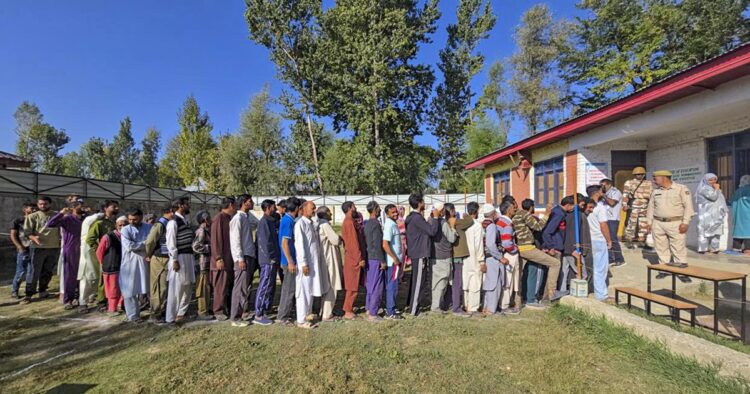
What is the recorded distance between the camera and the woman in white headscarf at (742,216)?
6512 mm

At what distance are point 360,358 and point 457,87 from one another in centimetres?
3026

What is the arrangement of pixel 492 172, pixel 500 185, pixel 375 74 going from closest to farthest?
pixel 500 185
pixel 492 172
pixel 375 74

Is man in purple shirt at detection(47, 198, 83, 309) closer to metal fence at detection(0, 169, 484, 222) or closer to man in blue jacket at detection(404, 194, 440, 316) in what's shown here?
man in blue jacket at detection(404, 194, 440, 316)

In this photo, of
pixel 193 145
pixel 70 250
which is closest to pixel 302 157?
pixel 193 145

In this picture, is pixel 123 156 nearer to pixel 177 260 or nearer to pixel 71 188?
pixel 71 188

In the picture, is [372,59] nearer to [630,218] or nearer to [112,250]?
[630,218]

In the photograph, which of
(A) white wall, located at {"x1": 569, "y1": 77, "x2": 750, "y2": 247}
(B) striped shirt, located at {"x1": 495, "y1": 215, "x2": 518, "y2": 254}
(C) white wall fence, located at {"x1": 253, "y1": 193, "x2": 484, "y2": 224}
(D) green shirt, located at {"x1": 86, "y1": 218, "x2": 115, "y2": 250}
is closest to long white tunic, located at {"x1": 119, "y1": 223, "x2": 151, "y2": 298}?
(D) green shirt, located at {"x1": 86, "y1": 218, "x2": 115, "y2": 250}

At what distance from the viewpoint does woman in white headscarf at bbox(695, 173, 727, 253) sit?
6.66m

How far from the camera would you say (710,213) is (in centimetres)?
673

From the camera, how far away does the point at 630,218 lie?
8039 millimetres

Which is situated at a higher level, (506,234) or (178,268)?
(506,234)

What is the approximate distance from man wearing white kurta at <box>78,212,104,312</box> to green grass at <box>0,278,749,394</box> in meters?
0.62

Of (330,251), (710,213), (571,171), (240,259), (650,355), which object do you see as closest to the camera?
(650,355)

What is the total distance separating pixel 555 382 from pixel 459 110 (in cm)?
3017
